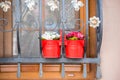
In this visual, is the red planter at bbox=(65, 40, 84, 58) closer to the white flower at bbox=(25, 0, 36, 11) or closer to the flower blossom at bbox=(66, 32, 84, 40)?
the flower blossom at bbox=(66, 32, 84, 40)

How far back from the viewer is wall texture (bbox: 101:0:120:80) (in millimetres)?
2018

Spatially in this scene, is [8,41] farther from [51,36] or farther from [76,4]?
[76,4]

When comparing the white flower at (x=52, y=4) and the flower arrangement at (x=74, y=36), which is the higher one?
the white flower at (x=52, y=4)

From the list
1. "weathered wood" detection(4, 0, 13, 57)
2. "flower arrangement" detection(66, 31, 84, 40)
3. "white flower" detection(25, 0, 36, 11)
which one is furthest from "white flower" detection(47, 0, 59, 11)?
"weathered wood" detection(4, 0, 13, 57)

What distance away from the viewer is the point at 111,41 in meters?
2.03

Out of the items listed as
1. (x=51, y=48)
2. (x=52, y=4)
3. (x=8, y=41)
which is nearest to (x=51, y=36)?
(x=51, y=48)

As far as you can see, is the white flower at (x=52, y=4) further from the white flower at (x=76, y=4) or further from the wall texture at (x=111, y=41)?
the wall texture at (x=111, y=41)

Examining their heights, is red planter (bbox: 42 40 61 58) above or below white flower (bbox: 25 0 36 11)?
below

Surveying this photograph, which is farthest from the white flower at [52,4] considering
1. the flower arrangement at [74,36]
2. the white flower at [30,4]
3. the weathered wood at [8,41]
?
the weathered wood at [8,41]

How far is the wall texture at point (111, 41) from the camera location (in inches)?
79.4

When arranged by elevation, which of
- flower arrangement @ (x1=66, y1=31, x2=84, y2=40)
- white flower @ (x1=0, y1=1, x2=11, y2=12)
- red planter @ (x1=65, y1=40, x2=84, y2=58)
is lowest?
red planter @ (x1=65, y1=40, x2=84, y2=58)

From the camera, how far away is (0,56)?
2.03 meters

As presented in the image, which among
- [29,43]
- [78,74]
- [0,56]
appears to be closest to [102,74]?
[78,74]

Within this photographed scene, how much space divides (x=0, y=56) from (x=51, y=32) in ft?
1.52
